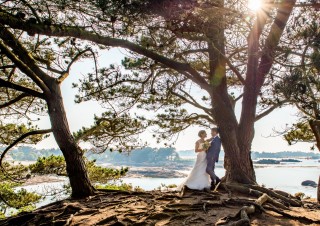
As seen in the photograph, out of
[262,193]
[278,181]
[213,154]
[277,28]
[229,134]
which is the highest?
[277,28]

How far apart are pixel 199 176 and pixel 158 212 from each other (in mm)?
2486

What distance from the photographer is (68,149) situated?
21.1 feet

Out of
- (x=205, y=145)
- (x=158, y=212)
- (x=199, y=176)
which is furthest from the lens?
(x=199, y=176)

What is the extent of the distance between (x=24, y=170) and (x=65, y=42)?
5314 millimetres

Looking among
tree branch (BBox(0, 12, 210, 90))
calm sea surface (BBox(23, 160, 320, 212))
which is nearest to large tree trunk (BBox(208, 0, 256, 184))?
tree branch (BBox(0, 12, 210, 90))

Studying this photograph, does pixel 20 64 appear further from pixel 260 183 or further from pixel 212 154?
pixel 260 183

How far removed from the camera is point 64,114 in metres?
6.59

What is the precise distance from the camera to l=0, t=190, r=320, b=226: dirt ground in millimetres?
4551

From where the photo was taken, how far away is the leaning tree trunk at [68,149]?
21.0 ft

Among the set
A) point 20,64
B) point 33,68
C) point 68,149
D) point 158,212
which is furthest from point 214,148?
point 20,64

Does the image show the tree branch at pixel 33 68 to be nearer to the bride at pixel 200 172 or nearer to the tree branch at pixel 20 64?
the tree branch at pixel 20 64

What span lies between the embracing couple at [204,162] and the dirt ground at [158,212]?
64 centimetres

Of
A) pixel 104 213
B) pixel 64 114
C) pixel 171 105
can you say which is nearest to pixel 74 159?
pixel 64 114

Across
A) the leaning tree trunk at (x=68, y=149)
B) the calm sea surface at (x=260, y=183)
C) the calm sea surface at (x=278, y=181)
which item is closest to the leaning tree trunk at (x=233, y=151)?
the calm sea surface at (x=260, y=183)
